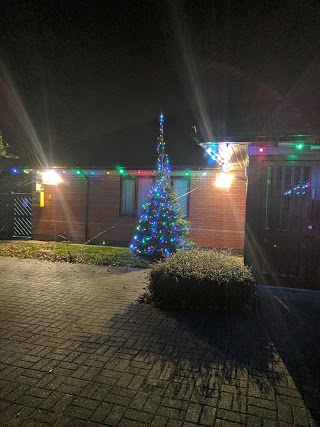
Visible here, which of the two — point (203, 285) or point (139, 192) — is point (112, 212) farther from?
point (203, 285)

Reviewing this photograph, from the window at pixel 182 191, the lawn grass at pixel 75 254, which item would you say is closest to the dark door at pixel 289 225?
the lawn grass at pixel 75 254

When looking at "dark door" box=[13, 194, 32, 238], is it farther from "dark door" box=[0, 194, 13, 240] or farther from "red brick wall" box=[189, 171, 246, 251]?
"red brick wall" box=[189, 171, 246, 251]

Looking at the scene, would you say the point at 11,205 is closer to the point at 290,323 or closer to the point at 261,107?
the point at 261,107

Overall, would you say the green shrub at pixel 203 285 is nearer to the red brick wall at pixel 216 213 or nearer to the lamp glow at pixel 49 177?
the red brick wall at pixel 216 213

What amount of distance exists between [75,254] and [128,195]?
3.83m

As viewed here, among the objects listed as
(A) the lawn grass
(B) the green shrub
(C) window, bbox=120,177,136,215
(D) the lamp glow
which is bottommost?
(A) the lawn grass

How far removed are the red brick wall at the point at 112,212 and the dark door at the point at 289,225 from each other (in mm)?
4068

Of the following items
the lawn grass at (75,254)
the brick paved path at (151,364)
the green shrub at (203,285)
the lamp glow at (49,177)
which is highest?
the lamp glow at (49,177)

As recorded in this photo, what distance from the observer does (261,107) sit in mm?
6969

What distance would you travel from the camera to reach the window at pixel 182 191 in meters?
12.0

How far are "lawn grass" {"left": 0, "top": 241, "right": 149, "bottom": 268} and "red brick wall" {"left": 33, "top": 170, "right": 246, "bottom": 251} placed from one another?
1751mm

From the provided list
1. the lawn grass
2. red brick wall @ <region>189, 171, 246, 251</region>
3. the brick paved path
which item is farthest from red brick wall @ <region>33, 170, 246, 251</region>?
the brick paved path

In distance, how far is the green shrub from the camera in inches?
198

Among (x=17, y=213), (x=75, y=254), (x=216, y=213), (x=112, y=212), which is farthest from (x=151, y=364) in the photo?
(x=17, y=213)
